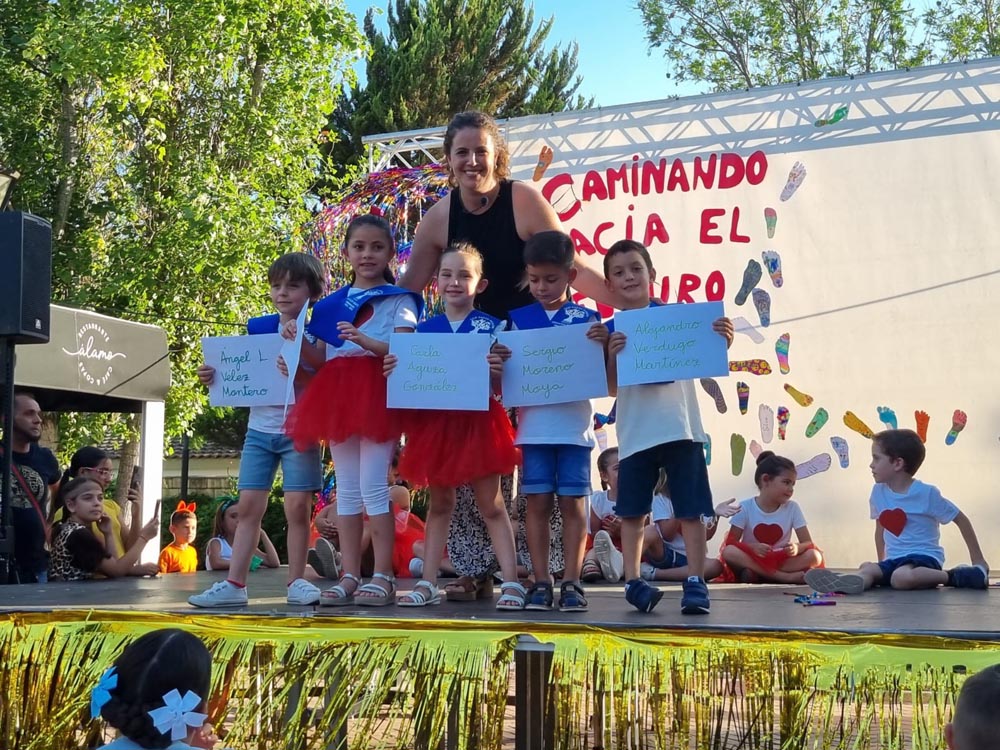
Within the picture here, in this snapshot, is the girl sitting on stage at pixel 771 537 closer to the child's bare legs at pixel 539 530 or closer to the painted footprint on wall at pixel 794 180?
the child's bare legs at pixel 539 530

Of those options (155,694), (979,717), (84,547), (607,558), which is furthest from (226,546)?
(979,717)

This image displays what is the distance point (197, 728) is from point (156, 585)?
8.11 feet

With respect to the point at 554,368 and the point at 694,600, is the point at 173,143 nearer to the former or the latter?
the point at 554,368

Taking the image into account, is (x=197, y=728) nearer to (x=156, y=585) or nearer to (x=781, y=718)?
(x=781, y=718)

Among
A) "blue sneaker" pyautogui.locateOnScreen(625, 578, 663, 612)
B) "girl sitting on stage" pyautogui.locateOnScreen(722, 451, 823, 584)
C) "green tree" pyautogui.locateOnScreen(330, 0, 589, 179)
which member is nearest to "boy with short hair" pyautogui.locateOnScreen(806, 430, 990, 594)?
"girl sitting on stage" pyautogui.locateOnScreen(722, 451, 823, 584)

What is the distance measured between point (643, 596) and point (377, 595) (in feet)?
2.82

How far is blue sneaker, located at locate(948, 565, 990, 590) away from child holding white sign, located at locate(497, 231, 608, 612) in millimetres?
2122

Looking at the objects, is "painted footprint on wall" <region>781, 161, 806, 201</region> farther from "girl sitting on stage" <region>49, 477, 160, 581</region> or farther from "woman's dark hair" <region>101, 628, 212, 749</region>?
"woman's dark hair" <region>101, 628, 212, 749</region>

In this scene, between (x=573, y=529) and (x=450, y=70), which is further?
(x=450, y=70)

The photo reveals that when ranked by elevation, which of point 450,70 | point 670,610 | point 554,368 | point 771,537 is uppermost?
point 450,70

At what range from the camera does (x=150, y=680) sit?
2.33 metres

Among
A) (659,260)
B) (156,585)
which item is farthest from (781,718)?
(659,260)

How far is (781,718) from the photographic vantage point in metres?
2.78

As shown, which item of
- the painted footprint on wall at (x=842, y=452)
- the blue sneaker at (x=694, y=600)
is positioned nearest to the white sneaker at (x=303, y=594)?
the blue sneaker at (x=694, y=600)
